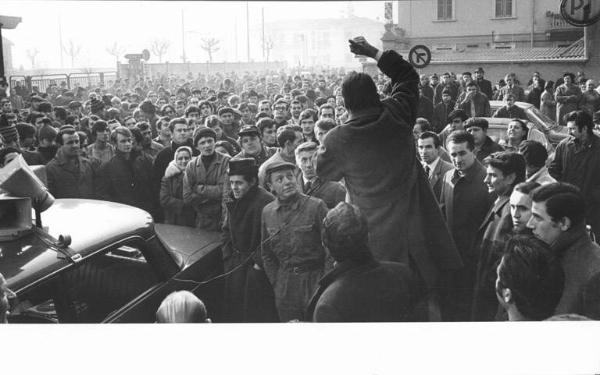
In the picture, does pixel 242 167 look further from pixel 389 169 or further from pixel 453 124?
pixel 453 124

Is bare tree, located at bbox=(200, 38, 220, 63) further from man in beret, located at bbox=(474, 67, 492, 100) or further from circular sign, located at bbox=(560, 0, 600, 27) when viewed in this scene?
circular sign, located at bbox=(560, 0, 600, 27)

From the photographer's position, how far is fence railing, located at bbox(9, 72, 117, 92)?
3422 millimetres

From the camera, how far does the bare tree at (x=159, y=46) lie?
3.30 m

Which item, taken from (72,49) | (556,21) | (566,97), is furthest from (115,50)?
(566,97)

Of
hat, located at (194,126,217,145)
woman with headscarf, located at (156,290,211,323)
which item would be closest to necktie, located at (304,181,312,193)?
hat, located at (194,126,217,145)

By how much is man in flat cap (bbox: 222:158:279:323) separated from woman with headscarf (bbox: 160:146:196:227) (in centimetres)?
24

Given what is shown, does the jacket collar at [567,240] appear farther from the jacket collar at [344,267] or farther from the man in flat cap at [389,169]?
the jacket collar at [344,267]

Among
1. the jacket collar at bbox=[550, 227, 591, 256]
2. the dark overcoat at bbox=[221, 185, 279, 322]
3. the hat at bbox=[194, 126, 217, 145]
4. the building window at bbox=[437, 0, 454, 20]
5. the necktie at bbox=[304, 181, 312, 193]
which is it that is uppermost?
the building window at bbox=[437, 0, 454, 20]

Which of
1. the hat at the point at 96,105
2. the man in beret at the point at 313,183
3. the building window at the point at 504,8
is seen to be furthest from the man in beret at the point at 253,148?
the building window at the point at 504,8

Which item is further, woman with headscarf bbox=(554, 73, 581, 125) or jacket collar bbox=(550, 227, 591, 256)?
woman with headscarf bbox=(554, 73, 581, 125)

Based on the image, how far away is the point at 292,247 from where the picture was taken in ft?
9.34

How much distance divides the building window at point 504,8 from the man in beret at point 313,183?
1215 millimetres
